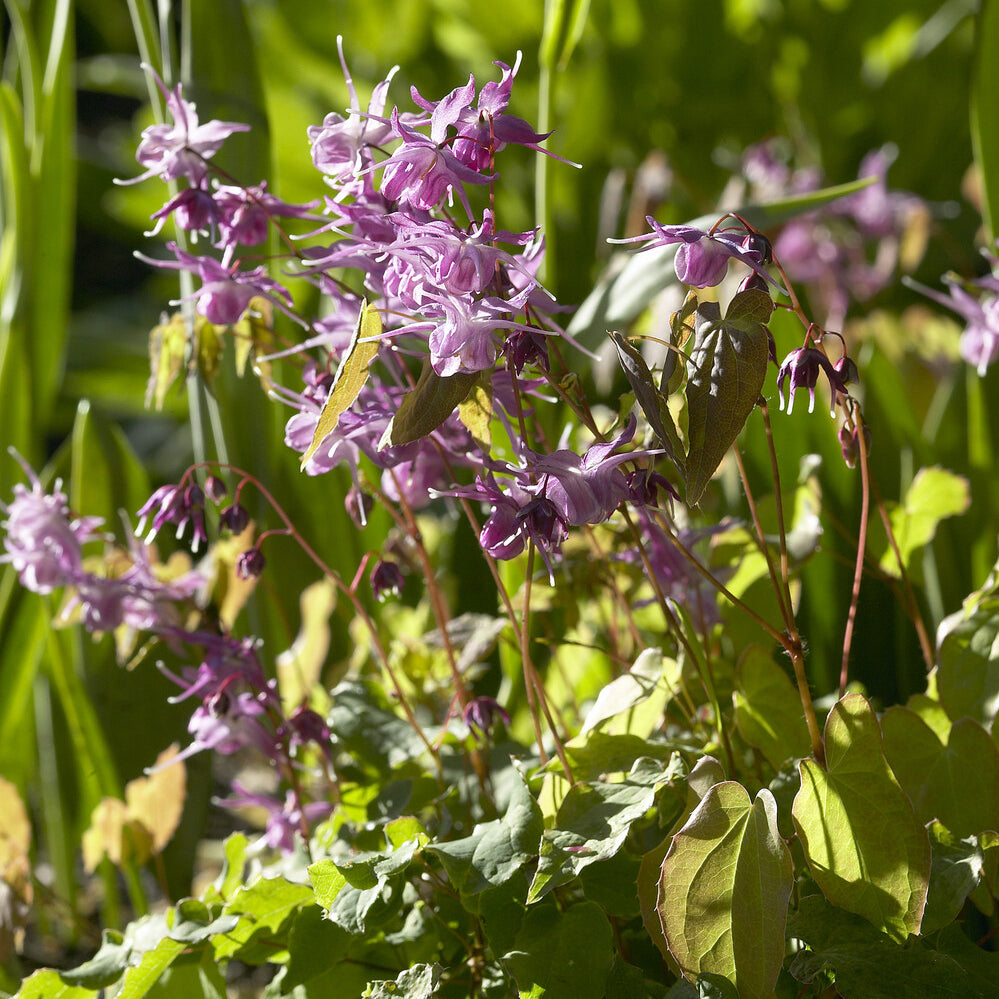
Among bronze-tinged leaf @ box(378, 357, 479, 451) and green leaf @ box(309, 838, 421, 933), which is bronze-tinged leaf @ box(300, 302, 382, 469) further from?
green leaf @ box(309, 838, 421, 933)

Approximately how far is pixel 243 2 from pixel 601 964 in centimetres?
85

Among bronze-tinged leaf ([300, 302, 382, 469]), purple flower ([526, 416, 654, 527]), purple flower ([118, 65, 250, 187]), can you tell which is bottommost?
purple flower ([526, 416, 654, 527])

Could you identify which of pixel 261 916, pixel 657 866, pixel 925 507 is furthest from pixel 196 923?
pixel 925 507

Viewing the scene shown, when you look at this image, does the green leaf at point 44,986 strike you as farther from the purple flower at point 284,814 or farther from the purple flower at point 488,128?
the purple flower at point 488,128

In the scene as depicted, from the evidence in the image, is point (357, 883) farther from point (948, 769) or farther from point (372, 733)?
point (948, 769)

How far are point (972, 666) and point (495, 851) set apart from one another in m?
0.30

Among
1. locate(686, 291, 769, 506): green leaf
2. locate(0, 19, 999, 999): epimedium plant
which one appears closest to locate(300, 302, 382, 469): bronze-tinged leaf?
locate(0, 19, 999, 999): epimedium plant

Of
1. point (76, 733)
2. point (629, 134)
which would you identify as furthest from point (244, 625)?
point (629, 134)

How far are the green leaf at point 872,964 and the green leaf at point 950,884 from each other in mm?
13

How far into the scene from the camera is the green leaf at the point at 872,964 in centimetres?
41

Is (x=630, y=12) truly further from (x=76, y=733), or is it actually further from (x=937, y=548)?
(x=76, y=733)

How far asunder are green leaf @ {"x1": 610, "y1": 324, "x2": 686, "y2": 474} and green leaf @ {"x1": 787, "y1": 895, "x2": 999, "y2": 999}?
0.22 m

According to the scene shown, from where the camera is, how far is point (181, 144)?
508 mm

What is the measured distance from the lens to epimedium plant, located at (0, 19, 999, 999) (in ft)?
1.34
